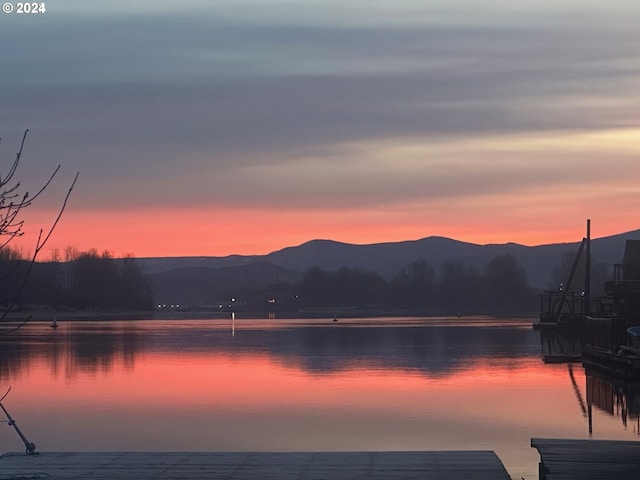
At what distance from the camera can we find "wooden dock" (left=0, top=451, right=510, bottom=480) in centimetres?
1267

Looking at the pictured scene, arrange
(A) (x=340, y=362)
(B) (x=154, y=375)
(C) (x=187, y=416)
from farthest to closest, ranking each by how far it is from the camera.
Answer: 1. (A) (x=340, y=362)
2. (B) (x=154, y=375)
3. (C) (x=187, y=416)

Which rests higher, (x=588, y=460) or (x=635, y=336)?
(x=635, y=336)

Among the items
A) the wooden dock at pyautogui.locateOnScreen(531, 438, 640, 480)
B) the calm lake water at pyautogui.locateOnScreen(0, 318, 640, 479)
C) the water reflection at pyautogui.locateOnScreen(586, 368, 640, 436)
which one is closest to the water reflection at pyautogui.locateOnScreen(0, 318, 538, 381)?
the calm lake water at pyautogui.locateOnScreen(0, 318, 640, 479)

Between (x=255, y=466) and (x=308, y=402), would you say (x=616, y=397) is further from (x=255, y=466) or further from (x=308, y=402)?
(x=255, y=466)

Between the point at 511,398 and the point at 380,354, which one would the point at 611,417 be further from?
the point at 380,354

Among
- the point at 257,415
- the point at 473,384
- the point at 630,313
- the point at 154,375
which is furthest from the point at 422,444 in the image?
the point at 630,313

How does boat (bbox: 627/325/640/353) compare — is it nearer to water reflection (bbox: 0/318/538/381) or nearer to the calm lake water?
the calm lake water

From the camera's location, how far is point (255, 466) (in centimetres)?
1336

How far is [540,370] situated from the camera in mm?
44531

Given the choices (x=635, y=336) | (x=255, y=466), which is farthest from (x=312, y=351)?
(x=255, y=466)

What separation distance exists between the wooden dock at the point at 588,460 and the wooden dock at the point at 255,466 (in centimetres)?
59

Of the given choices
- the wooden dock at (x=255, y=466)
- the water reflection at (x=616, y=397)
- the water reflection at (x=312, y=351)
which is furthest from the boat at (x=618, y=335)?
the wooden dock at (x=255, y=466)

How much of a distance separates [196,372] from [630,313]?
2569cm

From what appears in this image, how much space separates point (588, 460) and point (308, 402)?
18.5 metres
